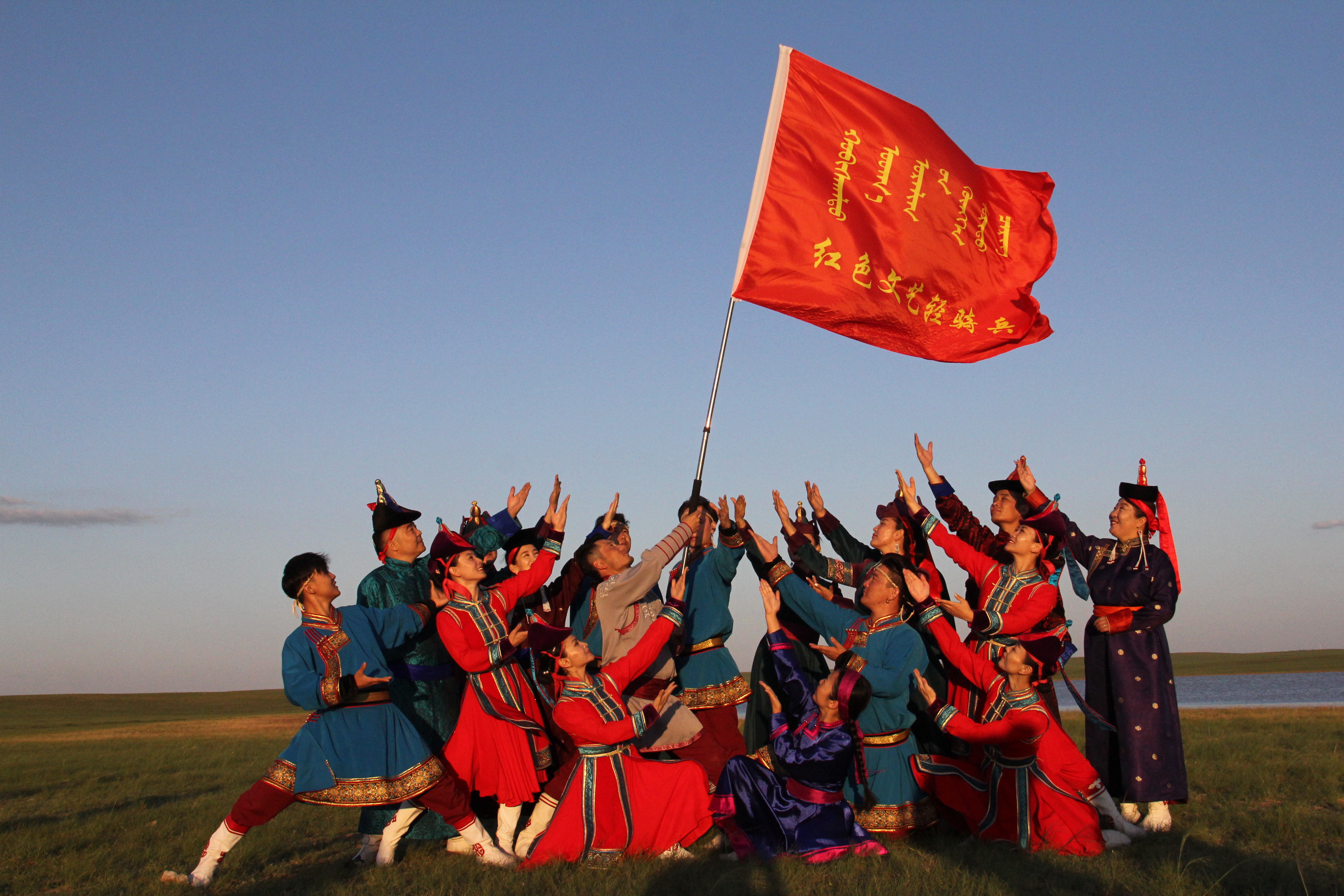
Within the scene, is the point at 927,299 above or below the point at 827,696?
above

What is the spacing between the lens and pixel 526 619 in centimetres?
664

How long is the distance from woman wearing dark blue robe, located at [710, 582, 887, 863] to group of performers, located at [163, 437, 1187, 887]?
1cm

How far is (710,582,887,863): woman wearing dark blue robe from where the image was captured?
5723 millimetres

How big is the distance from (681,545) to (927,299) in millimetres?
2934

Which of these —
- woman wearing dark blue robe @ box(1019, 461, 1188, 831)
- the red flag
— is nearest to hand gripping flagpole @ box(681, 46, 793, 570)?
the red flag

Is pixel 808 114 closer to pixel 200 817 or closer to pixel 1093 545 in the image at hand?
pixel 1093 545

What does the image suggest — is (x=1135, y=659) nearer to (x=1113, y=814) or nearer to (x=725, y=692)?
(x=1113, y=814)

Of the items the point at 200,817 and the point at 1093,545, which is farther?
the point at 200,817

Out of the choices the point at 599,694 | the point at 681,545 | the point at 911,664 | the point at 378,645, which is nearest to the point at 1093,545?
the point at 911,664

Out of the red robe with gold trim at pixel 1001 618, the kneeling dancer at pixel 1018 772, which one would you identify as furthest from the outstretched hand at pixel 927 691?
the red robe with gold trim at pixel 1001 618

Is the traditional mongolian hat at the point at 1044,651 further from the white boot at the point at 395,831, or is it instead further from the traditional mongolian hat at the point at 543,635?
the white boot at the point at 395,831

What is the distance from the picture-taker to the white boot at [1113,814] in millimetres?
6074

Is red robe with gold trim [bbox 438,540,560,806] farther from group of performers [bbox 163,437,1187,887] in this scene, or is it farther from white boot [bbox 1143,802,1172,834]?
white boot [bbox 1143,802,1172,834]

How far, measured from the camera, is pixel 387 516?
702 centimetres
